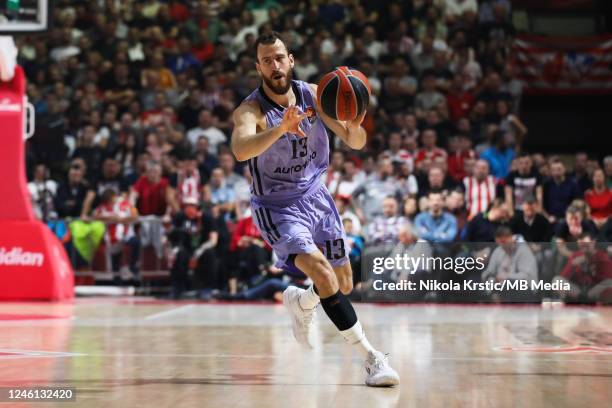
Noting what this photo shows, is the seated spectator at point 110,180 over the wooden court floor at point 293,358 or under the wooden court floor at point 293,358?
over

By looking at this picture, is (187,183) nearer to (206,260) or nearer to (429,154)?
(206,260)

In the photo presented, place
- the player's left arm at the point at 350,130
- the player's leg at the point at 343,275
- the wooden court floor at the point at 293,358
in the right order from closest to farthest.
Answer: the wooden court floor at the point at 293,358, the player's left arm at the point at 350,130, the player's leg at the point at 343,275

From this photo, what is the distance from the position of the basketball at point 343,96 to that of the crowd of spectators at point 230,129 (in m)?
7.77

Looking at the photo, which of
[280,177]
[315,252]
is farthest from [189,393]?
[280,177]

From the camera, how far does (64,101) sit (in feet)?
62.0

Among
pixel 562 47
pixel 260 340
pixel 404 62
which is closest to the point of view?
pixel 260 340

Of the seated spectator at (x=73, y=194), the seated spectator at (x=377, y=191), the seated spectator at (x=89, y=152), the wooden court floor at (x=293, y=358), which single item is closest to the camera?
the wooden court floor at (x=293, y=358)

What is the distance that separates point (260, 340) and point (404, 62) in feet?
35.0

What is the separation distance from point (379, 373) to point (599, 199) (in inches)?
380

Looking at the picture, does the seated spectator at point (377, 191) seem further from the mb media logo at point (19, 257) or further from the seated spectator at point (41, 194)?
the seated spectator at point (41, 194)

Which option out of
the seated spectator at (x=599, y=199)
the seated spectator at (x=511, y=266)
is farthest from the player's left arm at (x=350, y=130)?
the seated spectator at (x=599, y=199)

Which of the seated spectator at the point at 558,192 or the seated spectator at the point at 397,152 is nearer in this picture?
the seated spectator at the point at 558,192

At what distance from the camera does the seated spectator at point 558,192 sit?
49.8ft

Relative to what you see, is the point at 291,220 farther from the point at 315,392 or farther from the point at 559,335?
the point at 559,335
